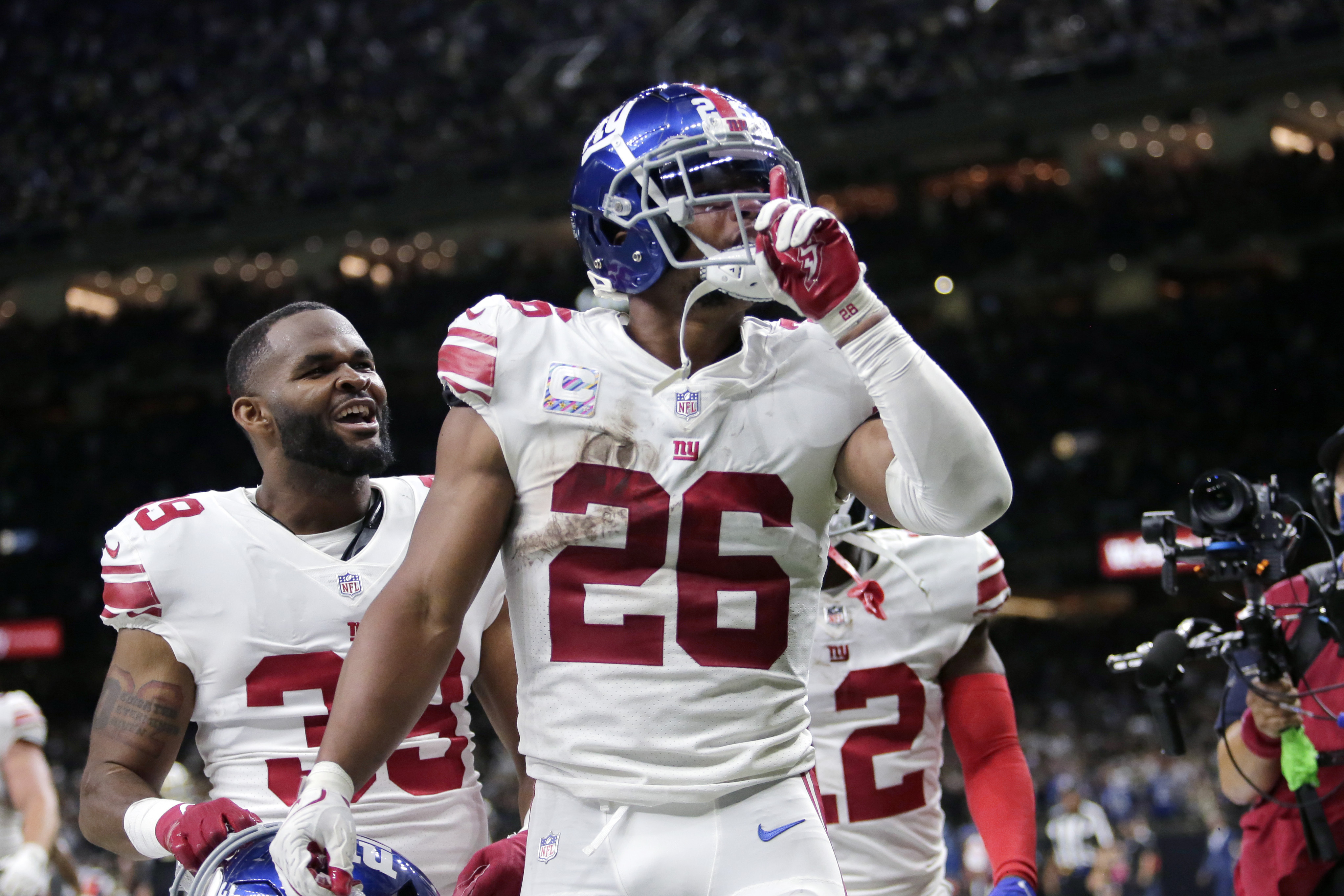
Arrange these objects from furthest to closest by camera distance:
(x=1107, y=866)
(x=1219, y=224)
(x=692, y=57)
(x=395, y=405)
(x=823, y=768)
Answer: (x=395, y=405) < (x=692, y=57) < (x=1219, y=224) < (x=1107, y=866) < (x=823, y=768)

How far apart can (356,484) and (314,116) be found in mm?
20093

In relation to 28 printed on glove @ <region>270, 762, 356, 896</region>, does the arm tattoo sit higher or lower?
lower

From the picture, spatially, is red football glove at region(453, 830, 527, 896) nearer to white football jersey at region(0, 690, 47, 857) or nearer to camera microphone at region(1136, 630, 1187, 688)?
camera microphone at region(1136, 630, 1187, 688)

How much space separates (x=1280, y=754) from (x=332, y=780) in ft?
8.71

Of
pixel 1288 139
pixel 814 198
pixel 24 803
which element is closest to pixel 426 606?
pixel 24 803

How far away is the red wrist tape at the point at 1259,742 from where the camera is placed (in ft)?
11.7

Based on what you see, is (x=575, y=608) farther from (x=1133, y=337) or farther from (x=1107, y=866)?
(x=1133, y=337)

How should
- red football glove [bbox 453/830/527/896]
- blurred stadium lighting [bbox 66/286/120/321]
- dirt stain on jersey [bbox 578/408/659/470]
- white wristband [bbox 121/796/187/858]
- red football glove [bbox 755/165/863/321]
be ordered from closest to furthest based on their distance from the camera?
red football glove [bbox 755/165/863/321] → dirt stain on jersey [bbox 578/408/659/470] → red football glove [bbox 453/830/527/896] → white wristband [bbox 121/796/187/858] → blurred stadium lighting [bbox 66/286/120/321]

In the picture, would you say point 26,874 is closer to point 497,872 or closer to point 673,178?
point 497,872

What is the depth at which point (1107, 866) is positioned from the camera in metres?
9.80

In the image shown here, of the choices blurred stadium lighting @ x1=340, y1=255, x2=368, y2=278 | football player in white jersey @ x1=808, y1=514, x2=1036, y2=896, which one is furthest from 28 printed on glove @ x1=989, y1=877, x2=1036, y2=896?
blurred stadium lighting @ x1=340, y1=255, x2=368, y2=278

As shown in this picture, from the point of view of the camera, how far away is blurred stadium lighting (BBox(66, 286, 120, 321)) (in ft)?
75.4

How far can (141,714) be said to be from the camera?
2652 mm

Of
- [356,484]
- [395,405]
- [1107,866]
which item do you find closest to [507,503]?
[356,484]
